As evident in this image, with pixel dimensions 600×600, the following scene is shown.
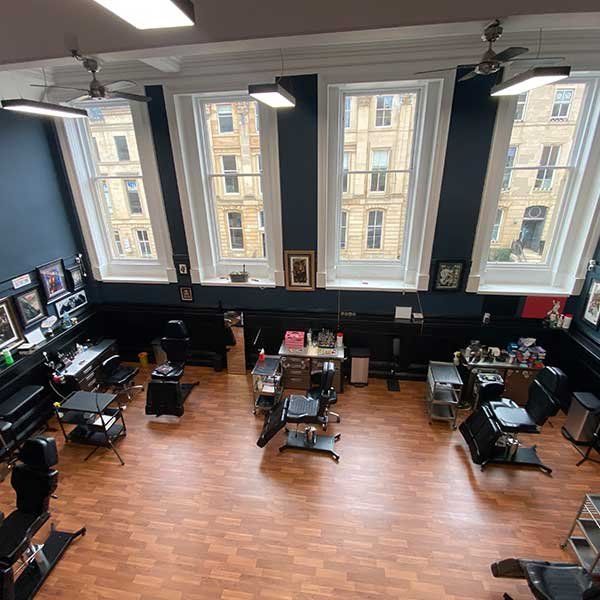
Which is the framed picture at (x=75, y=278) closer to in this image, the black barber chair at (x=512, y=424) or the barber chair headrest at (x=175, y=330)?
the barber chair headrest at (x=175, y=330)

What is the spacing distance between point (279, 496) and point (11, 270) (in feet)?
14.8

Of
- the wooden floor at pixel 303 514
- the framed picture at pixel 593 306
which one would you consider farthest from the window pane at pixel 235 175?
the framed picture at pixel 593 306

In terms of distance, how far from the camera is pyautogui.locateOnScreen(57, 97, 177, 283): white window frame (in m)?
5.01

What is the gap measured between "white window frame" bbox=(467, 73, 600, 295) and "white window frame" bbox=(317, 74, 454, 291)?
2.23ft

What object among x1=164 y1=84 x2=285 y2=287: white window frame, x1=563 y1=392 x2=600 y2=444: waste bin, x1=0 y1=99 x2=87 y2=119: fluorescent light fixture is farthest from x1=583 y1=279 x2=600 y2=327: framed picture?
x1=0 y1=99 x2=87 y2=119: fluorescent light fixture

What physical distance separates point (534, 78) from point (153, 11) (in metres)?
3.01

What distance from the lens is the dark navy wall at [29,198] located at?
14.5 ft

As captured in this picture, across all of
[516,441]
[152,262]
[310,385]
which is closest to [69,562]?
[310,385]

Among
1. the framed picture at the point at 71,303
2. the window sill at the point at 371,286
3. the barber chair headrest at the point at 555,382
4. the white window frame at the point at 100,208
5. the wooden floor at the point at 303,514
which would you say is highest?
the white window frame at the point at 100,208

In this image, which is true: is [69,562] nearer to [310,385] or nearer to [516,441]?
[310,385]

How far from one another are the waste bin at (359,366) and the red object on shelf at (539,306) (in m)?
2.41

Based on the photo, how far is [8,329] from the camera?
4.50m

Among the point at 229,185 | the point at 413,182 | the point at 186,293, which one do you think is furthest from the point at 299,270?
the point at 413,182

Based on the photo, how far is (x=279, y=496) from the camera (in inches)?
146
